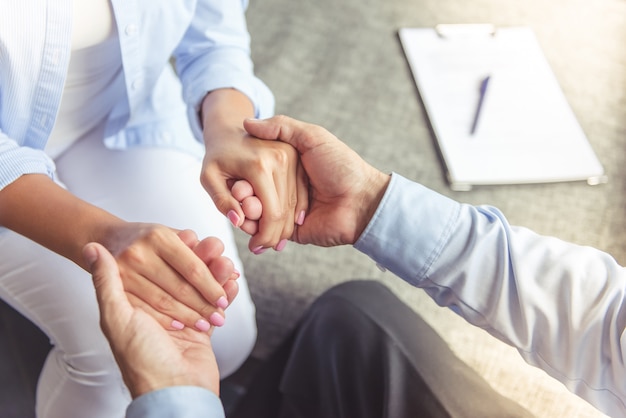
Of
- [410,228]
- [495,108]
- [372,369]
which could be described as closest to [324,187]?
[410,228]

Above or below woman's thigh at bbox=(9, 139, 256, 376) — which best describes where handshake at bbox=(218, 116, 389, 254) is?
above

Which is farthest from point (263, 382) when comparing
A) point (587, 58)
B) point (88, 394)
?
point (587, 58)

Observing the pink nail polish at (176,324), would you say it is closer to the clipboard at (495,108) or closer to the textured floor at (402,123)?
the textured floor at (402,123)

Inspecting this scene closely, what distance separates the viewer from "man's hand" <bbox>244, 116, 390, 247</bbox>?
723 millimetres

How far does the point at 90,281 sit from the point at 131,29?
1.05ft

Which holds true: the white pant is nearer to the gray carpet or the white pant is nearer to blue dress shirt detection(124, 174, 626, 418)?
the gray carpet

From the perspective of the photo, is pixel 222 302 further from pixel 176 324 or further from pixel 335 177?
pixel 335 177

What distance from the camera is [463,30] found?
1.17 metres

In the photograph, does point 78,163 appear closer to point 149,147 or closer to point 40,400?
point 149,147

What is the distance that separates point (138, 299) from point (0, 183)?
200 mm

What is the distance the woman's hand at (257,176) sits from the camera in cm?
70

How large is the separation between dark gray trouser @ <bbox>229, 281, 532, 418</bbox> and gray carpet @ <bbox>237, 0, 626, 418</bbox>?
0.38 feet

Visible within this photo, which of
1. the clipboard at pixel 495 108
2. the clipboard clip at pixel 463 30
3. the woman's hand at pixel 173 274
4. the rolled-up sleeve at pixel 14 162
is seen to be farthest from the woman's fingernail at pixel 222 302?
the clipboard clip at pixel 463 30

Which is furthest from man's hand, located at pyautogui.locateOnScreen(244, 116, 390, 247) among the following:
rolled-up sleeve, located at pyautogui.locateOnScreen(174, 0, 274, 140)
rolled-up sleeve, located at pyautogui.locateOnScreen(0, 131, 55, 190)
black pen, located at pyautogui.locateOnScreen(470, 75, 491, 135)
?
black pen, located at pyautogui.locateOnScreen(470, 75, 491, 135)
